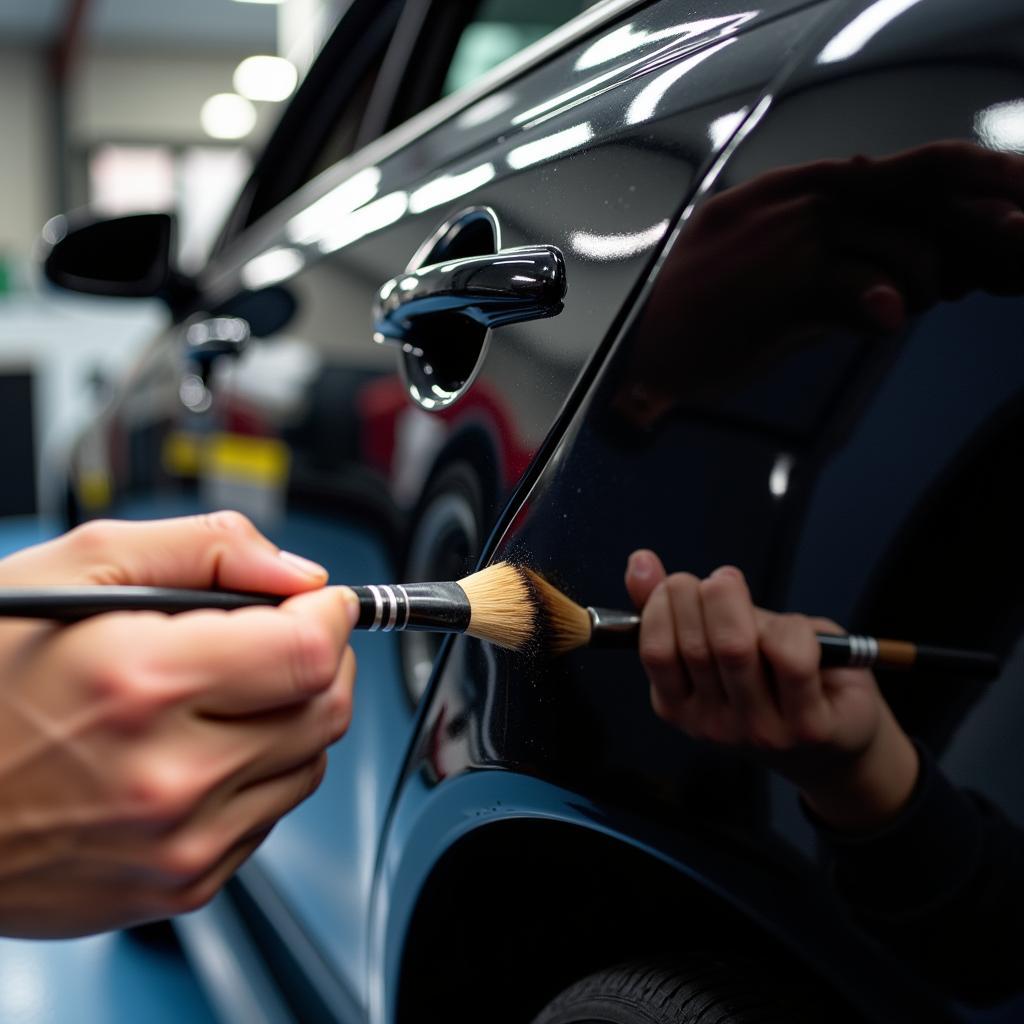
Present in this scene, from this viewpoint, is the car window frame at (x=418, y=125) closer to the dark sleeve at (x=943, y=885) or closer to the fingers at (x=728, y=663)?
the fingers at (x=728, y=663)

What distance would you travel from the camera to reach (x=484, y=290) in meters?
0.66

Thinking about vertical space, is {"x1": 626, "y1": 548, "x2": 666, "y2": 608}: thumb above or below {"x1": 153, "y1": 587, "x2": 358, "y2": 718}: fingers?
above

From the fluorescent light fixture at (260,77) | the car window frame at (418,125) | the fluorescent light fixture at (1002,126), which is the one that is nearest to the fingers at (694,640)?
the fluorescent light fixture at (1002,126)

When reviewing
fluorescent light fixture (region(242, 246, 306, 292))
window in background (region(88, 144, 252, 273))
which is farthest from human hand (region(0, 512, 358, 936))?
window in background (region(88, 144, 252, 273))

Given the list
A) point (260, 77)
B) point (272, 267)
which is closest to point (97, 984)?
point (272, 267)

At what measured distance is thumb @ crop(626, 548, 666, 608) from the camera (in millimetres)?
538

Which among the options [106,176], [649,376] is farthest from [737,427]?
[106,176]

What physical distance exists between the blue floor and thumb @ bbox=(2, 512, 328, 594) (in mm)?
1207

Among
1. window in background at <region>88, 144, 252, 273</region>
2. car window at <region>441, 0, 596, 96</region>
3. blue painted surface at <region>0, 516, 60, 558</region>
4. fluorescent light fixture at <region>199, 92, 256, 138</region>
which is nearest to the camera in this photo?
car window at <region>441, 0, 596, 96</region>

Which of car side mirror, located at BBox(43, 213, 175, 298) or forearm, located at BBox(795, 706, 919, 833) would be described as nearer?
forearm, located at BBox(795, 706, 919, 833)

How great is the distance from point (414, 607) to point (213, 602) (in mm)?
113

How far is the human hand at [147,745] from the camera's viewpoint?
47 centimetres

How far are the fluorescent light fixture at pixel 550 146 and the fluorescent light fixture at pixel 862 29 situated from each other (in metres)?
0.17

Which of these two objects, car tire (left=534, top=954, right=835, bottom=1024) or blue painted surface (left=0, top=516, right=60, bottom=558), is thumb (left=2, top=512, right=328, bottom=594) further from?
blue painted surface (left=0, top=516, right=60, bottom=558)
